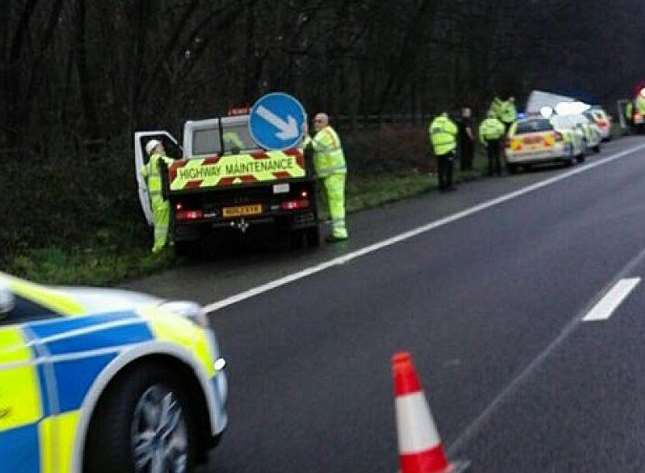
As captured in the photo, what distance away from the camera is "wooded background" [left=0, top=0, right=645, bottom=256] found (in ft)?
64.7

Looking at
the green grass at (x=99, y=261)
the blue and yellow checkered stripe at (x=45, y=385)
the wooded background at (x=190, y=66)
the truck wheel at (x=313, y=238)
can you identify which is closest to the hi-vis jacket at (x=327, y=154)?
the truck wheel at (x=313, y=238)

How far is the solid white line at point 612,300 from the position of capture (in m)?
8.91

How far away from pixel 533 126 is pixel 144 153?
15.5 m

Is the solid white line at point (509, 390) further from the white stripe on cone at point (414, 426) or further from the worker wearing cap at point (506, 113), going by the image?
the worker wearing cap at point (506, 113)

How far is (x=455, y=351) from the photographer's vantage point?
8.00 m

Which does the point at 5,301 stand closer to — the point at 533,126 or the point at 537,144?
the point at 537,144

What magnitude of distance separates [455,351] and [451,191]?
1710 centimetres

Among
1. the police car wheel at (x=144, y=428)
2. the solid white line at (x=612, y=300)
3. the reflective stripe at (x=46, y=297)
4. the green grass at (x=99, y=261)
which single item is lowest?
the green grass at (x=99, y=261)

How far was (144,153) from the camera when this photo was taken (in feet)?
58.3

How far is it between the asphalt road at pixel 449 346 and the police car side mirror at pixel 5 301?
1740 mm

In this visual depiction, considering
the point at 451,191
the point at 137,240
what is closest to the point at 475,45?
the point at 451,191

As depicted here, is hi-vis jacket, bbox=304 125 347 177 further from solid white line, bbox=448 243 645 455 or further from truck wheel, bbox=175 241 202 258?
solid white line, bbox=448 243 645 455

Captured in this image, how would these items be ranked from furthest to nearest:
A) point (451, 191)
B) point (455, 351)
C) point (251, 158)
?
point (451, 191) < point (251, 158) < point (455, 351)

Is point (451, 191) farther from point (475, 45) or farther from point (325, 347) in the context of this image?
point (475, 45)
